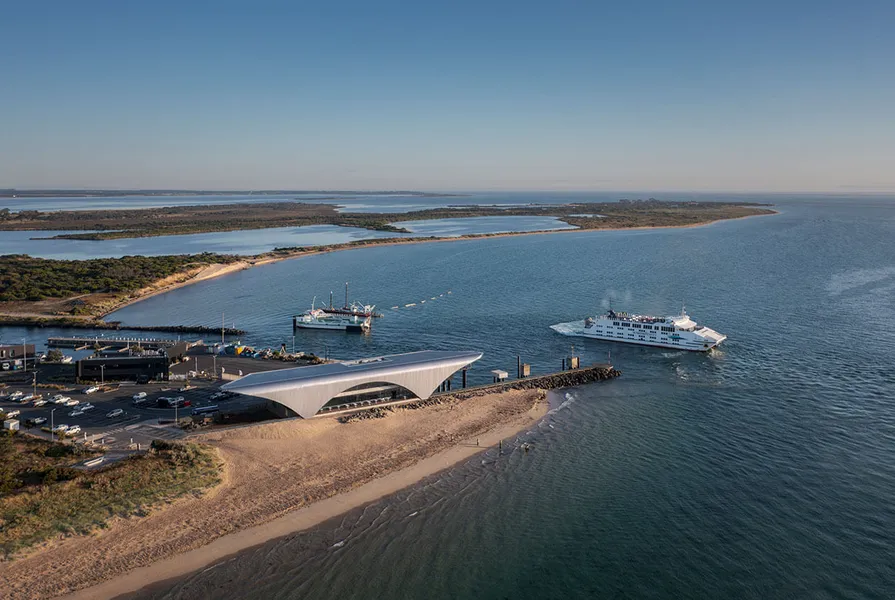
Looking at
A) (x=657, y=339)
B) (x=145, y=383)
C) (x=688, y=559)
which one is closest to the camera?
(x=688, y=559)

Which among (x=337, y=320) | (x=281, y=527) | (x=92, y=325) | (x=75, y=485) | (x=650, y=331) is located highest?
(x=650, y=331)

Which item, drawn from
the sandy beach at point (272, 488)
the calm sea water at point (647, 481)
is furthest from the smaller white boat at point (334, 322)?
the sandy beach at point (272, 488)

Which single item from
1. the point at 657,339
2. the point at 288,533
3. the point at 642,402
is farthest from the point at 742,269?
the point at 288,533

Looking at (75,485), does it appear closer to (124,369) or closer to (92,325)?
(124,369)

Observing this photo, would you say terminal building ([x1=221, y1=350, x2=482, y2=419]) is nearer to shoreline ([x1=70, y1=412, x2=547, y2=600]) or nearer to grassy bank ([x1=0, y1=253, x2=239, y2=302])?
shoreline ([x1=70, y1=412, x2=547, y2=600])

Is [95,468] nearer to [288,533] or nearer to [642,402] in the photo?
[288,533]

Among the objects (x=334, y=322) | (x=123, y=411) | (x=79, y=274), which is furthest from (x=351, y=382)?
(x=79, y=274)
